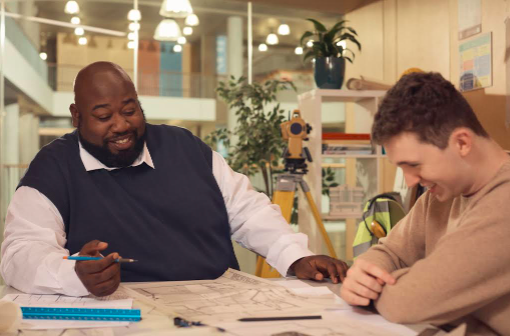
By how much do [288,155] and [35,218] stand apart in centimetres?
267

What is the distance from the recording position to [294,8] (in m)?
7.13

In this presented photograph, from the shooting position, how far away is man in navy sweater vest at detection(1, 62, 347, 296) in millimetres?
1763

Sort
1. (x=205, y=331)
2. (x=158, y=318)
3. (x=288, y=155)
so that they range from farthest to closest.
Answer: (x=288, y=155)
(x=158, y=318)
(x=205, y=331)

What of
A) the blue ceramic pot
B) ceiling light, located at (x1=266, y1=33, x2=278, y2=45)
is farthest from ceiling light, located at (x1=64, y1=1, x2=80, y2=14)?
the blue ceramic pot

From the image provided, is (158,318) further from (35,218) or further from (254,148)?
(254,148)

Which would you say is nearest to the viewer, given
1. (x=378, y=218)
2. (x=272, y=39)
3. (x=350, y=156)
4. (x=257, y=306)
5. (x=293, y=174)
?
(x=257, y=306)

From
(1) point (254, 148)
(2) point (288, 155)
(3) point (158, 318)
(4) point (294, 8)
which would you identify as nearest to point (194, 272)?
(3) point (158, 318)

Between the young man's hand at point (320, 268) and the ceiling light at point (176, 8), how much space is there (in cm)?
557

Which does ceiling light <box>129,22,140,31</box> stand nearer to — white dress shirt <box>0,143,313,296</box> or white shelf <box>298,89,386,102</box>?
white shelf <box>298,89,386,102</box>

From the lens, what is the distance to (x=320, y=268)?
66.4 inches

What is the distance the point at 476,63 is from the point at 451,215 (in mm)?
3453

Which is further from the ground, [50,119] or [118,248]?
[50,119]

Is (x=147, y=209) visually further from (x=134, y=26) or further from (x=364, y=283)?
(x=134, y=26)

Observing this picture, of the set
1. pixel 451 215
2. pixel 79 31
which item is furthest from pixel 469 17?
pixel 79 31
